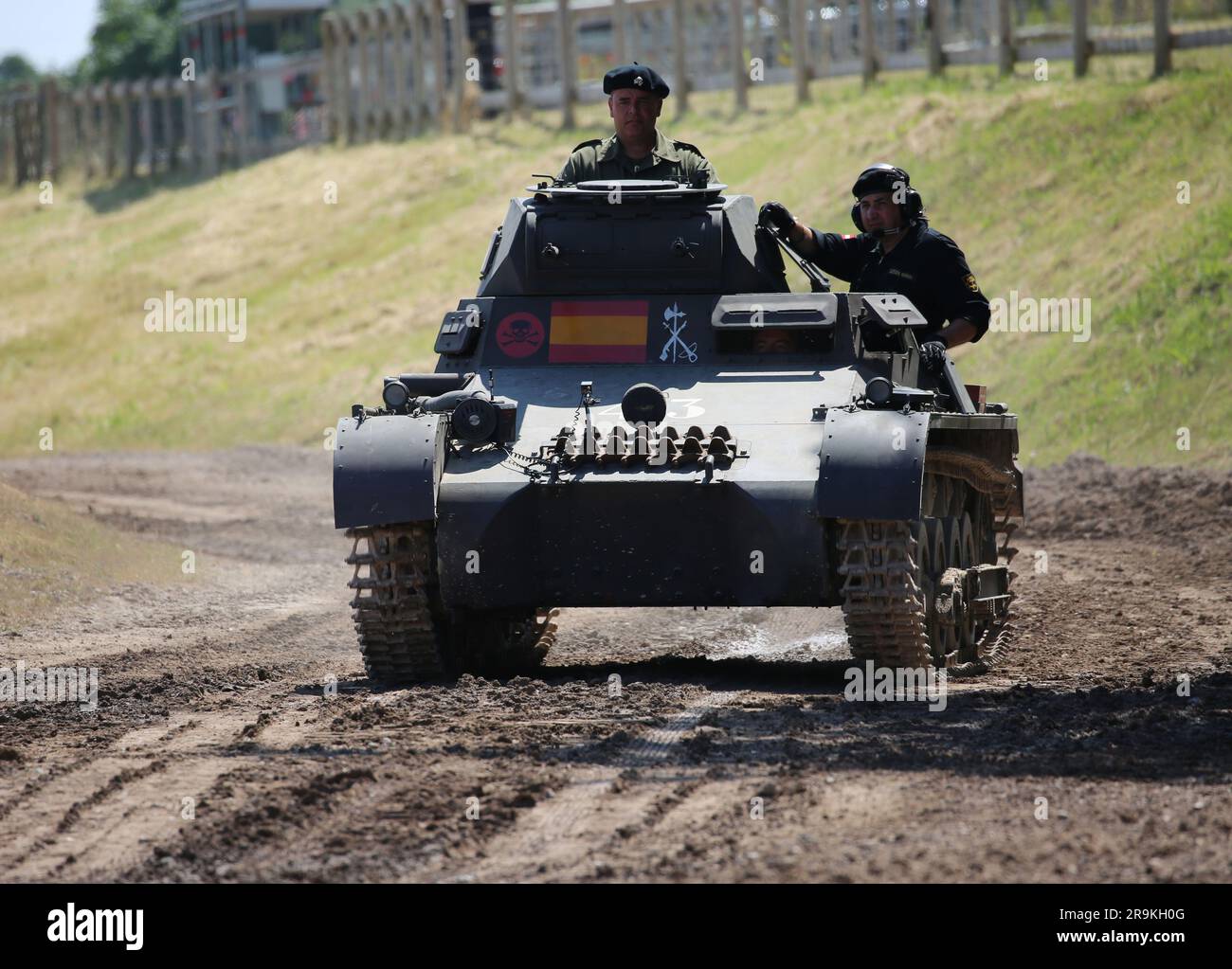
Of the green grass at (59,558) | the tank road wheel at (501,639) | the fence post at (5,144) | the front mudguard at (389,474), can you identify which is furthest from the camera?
the fence post at (5,144)

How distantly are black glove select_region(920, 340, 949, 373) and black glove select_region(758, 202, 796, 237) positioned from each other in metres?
1.02

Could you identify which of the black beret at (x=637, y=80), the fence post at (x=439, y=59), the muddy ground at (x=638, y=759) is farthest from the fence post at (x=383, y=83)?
the black beret at (x=637, y=80)

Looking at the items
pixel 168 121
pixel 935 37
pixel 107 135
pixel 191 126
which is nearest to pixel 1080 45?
pixel 935 37

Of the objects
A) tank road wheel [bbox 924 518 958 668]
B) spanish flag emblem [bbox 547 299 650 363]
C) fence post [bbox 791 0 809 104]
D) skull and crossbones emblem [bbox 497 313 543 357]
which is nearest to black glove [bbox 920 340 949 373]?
tank road wheel [bbox 924 518 958 668]

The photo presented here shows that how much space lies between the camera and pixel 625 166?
40.6ft

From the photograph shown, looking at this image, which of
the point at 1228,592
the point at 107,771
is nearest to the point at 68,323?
the point at 1228,592

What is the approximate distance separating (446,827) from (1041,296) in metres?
17.0

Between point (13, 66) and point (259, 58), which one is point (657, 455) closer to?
point (259, 58)

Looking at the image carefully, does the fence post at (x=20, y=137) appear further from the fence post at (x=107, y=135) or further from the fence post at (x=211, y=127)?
the fence post at (x=211, y=127)

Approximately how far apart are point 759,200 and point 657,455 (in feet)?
58.3

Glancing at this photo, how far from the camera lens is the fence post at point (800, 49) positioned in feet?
100

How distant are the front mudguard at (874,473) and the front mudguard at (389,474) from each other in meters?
1.85

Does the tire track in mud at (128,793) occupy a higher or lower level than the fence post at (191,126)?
lower

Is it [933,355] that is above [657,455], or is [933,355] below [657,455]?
above
